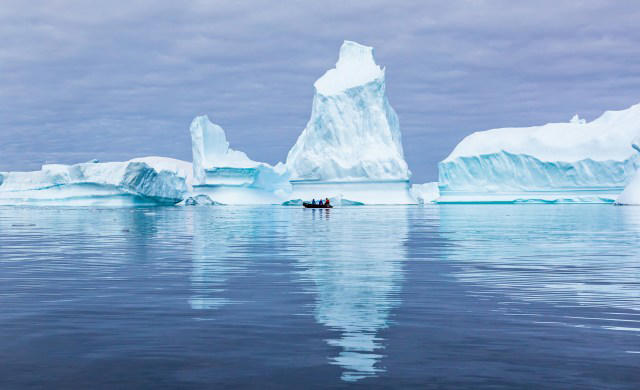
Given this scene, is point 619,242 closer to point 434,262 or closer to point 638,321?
Answer: point 434,262

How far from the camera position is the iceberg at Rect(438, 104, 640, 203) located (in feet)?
198

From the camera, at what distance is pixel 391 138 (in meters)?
58.3

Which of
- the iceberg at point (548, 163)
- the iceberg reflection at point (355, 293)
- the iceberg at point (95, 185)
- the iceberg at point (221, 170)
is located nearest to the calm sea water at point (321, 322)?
the iceberg reflection at point (355, 293)

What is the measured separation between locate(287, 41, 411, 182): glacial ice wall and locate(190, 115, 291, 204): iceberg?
33.5ft

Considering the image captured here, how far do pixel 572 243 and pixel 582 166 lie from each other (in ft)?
158

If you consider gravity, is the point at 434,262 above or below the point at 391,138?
below

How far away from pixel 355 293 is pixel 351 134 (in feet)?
A: 165

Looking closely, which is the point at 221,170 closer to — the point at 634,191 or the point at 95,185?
the point at 95,185

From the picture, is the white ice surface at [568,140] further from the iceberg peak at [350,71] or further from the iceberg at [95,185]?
the iceberg at [95,185]

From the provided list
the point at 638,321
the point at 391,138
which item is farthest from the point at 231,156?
the point at 638,321

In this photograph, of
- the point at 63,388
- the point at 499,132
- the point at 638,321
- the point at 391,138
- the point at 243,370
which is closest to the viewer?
the point at 63,388

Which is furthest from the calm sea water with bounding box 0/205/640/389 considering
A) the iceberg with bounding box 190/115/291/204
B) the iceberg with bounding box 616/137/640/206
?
the iceberg with bounding box 190/115/291/204

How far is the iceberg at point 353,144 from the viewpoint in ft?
186

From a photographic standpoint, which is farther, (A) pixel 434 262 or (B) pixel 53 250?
(B) pixel 53 250
